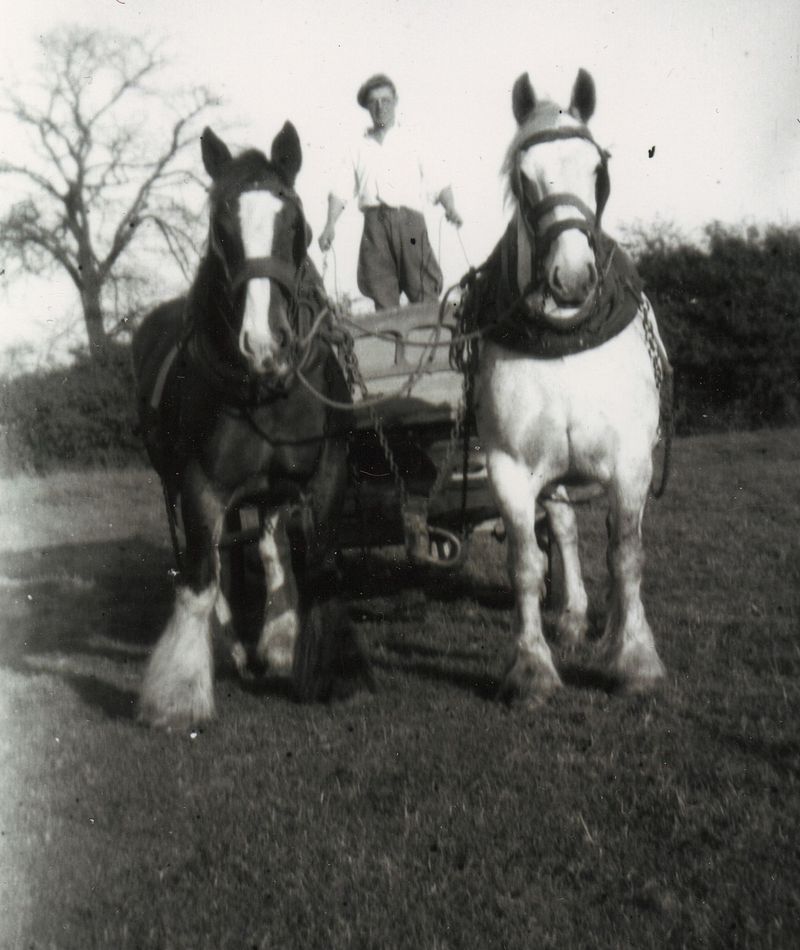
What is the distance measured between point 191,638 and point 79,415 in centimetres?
1382

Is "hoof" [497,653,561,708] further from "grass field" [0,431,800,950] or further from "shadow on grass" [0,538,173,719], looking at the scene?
"shadow on grass" [0,538,173,719]

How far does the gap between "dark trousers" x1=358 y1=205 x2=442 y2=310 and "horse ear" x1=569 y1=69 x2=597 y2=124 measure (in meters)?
2.25

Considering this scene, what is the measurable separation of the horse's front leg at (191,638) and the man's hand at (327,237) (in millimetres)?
2155

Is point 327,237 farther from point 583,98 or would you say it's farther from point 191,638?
point 191,638

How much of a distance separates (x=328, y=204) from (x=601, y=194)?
2454 mm

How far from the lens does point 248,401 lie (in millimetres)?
4223

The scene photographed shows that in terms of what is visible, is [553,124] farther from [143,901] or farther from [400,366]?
[143,901]

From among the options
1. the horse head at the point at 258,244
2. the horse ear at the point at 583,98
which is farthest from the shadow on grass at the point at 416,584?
the horse ear at the point at 583,98

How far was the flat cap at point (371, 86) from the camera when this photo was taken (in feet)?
19.3

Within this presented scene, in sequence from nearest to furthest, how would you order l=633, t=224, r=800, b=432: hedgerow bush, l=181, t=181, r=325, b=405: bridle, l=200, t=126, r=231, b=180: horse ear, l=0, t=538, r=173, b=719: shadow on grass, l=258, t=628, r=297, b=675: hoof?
1. l=181, t=181, r=325, b=405: bridle
2. l=200, t=126, r=231, b=180: horse ear
3. l=258, t=628, r=297, b=675: hoof
4. l=0, t=538, r=173, b=719: shadow on grass
5. l=633, t=224, r=800, b=432: hedgerow bush

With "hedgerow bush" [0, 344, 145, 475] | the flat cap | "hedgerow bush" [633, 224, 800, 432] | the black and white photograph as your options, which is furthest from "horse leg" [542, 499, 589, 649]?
"hedgerow bush" [0, 344, 145, 475]

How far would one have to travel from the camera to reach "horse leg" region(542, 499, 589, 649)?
17.3 ft

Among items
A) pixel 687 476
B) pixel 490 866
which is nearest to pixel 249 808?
pixel 490 866

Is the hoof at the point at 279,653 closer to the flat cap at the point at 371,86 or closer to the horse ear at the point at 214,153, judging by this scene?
the horse ear at the point at 214,153
